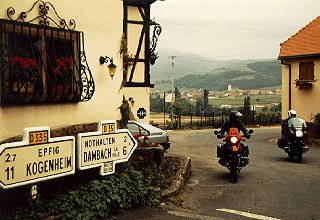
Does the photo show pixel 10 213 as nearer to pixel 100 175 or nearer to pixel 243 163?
pixel 100 175

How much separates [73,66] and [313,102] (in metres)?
18.1

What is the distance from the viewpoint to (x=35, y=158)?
18.1 feet

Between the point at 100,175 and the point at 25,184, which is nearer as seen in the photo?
the point at 25,184

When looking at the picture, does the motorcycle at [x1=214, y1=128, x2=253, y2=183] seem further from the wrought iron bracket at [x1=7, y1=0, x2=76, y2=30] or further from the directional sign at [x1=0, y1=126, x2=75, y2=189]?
the directional sign at [x1=0, y1=126, x2=75, y2=189]

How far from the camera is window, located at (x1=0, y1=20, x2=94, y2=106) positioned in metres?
6.00

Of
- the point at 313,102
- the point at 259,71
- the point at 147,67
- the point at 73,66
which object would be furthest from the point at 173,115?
the point at 259,71

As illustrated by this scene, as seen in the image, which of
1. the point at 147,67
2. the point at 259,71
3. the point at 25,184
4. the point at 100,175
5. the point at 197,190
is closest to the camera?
the point at 25,184

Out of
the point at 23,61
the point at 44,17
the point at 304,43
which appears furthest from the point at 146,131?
the point at 304,43

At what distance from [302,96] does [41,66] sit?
63.3ft

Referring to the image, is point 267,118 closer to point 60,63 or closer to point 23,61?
point 60,63

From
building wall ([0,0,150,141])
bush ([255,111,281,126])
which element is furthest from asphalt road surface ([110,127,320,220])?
bush ([255,111,281,126])

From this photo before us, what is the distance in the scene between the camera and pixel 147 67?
18703 mm

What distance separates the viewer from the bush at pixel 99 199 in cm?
588

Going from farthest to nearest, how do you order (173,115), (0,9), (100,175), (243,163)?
(173,115) → (243,163) → (100,175) → (0,9)
